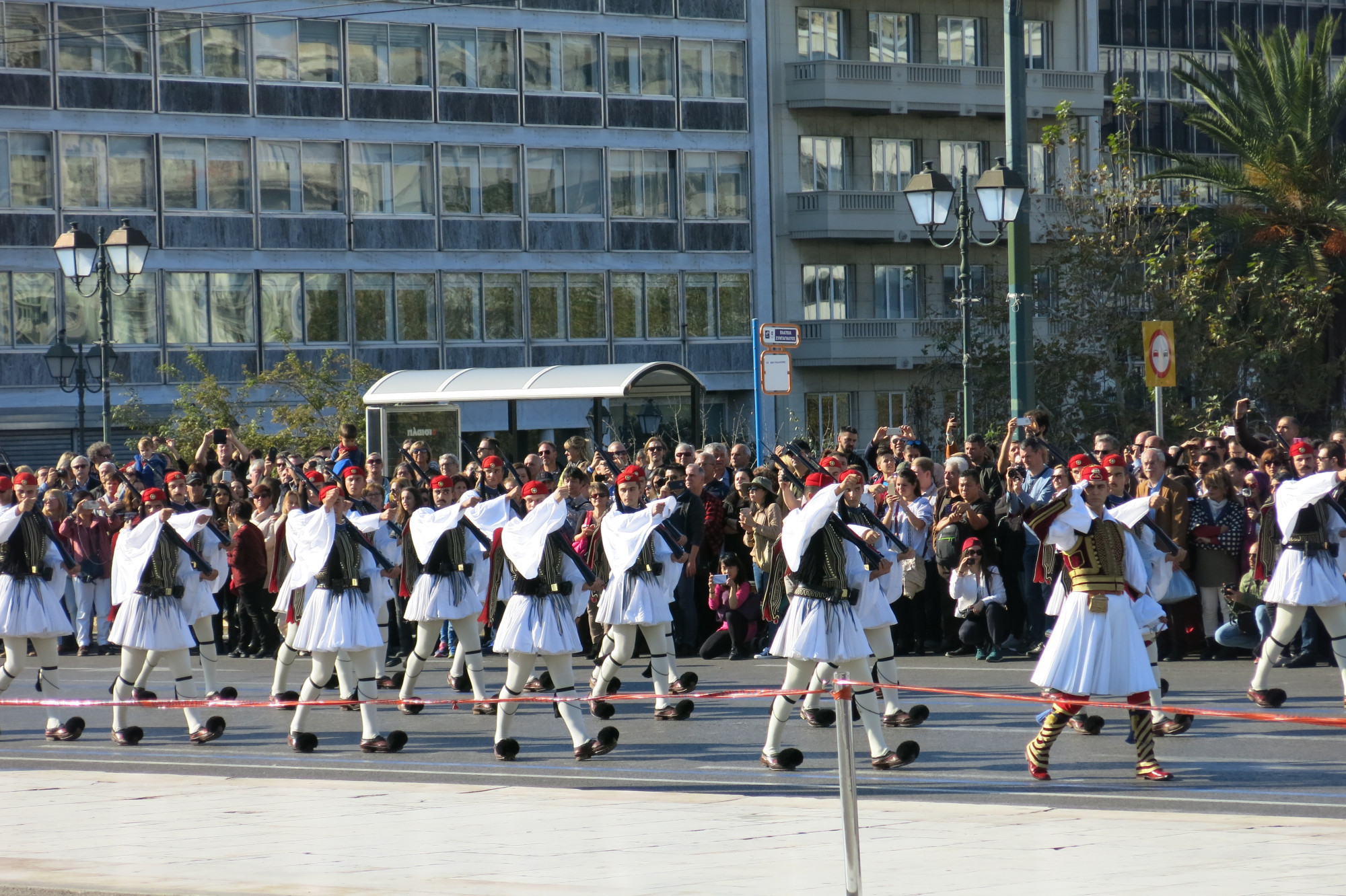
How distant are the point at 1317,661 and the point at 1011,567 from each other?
2810 mm

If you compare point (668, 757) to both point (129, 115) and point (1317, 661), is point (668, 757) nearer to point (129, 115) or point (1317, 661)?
point (1317, 661)

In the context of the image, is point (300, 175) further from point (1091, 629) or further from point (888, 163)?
point (1091, 629)

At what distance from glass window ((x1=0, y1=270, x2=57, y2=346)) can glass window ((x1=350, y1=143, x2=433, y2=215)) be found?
750 centimetres

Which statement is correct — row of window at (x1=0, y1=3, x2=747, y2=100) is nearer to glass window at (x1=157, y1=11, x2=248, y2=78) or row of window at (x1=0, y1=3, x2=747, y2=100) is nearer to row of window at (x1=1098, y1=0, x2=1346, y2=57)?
glass window at (x1=157, y1=11, x2=248, y2=78)

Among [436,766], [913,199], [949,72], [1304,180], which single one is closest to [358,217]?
[949,72]

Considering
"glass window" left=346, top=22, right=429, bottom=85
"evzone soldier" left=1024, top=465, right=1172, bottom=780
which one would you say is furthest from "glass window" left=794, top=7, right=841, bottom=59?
"evzone soldier" left=1024, top=465, right=1172, bottom=780

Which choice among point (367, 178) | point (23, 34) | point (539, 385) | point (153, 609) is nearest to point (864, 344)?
point (367, 178)

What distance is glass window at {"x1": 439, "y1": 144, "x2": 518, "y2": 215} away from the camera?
46562 mm

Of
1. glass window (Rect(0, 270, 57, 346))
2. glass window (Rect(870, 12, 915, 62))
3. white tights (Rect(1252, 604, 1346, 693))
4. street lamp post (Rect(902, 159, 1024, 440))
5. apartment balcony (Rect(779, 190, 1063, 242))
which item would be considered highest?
glass window (Rect(870, 12, 915, 62))

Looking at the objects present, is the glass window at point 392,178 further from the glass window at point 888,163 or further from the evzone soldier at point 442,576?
the evzone soldier at point 442,576

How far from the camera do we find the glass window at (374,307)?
150 ft

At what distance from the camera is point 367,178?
45781mm

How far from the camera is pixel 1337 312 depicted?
36.6 metres

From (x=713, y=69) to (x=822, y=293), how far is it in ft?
22.1
